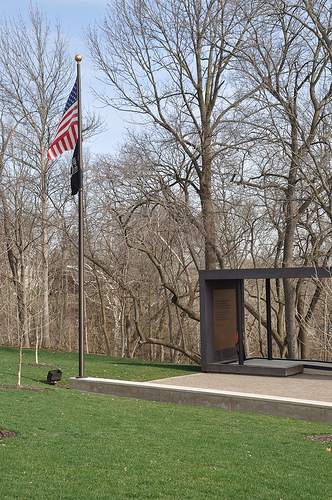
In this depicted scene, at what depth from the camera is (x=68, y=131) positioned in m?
13.1

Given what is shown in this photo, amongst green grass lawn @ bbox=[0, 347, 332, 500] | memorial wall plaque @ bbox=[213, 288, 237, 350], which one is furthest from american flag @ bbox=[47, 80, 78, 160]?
memorial wall plaque @ bbox=[213, 288, 237, 350]

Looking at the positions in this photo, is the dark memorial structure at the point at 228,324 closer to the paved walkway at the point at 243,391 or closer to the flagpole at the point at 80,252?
the paved walkway at the point at 243,391

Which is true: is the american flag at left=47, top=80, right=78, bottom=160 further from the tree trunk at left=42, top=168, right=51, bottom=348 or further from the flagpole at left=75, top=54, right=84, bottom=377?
the tree trunk at left=42, top=168, right=51, bottom=348

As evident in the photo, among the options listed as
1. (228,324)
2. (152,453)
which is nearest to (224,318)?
(228,324)

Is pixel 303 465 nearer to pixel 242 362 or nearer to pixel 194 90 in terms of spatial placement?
pixel 242 362

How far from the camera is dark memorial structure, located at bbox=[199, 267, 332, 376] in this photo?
14305 millimetres

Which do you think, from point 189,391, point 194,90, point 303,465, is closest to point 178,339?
point 194,90

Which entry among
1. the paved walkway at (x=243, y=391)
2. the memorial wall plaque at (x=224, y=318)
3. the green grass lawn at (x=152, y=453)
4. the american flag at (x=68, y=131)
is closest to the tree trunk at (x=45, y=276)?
the memorial wall plaque at (x=224, y=318)

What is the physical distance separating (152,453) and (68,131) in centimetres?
882

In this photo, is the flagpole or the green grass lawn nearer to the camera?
the green grass lawn

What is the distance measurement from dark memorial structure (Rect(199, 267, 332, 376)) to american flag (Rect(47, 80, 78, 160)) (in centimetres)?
524

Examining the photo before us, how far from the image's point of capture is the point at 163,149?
72.7 ft

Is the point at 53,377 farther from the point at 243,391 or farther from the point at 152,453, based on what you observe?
the point at 152,453

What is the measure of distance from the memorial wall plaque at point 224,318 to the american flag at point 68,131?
607 cm
